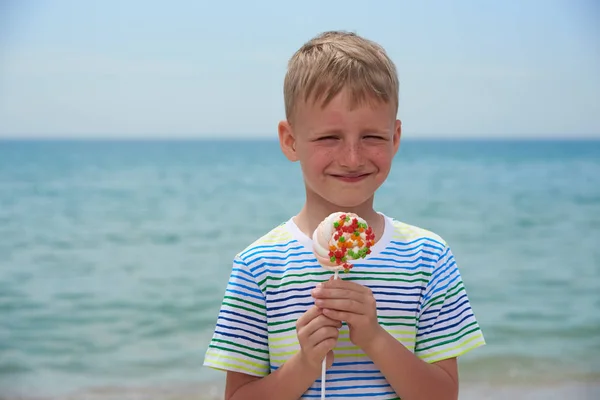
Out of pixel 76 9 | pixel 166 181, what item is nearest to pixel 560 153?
pixel 166 181

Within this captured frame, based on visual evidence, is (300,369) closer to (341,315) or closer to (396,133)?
(341,315)

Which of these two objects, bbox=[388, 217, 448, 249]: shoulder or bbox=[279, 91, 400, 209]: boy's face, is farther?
bbox=[388, 217, 448, 249]: shoulder

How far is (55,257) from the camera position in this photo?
12.4 meters

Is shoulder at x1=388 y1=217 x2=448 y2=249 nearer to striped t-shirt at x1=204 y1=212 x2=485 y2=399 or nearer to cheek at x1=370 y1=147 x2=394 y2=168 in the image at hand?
striped t-shirt at x1=204 y1=212 x2=485 y2=399

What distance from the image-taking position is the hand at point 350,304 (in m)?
1.76

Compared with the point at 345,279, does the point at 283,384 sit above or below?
below

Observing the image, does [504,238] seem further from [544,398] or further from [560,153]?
[560,153]

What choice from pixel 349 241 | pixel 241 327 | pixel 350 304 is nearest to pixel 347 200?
pixel 349 241

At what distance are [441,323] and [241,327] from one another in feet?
1.49

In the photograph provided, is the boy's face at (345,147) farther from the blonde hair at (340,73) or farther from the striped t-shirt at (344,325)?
the striped t-shirt at (344,325)

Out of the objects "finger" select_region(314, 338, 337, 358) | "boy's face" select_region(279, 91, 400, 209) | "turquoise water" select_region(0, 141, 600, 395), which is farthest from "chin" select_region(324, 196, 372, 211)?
"turquoise water" select_region(0, 141, 600, 395)

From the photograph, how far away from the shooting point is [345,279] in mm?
1948

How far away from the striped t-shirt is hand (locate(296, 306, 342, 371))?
13 centimetres

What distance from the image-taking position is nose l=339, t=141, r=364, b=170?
73.5 inches
